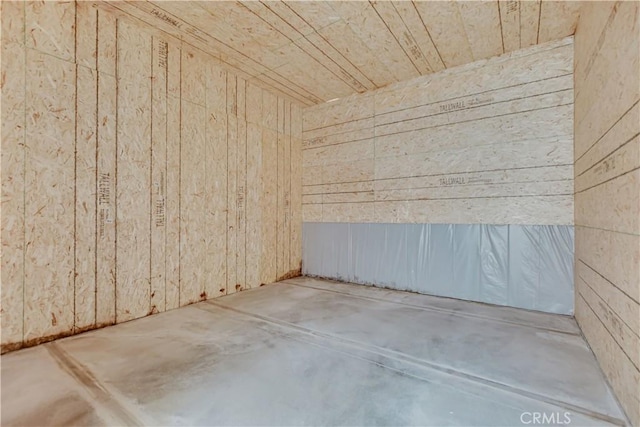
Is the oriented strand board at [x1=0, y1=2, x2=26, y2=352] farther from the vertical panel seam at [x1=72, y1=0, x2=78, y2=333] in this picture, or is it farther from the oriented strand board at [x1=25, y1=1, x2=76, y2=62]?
the vertical panel seam at [x1=72, y1=0, x2=78, y2=333]

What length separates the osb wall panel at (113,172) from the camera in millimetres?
2109

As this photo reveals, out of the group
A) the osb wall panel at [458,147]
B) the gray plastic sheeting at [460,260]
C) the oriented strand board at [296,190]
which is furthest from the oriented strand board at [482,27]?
the oriented strand board at [296,190]

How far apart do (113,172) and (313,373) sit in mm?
2391

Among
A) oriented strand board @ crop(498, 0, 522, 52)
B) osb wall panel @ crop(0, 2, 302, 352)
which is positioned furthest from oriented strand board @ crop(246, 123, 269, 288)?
oriented strand board @ crop(498, 0, 522, 52)

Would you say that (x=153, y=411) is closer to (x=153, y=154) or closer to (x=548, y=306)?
(x=153, y=154)

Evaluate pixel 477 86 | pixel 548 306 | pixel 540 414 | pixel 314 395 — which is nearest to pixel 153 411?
pixel 314 395

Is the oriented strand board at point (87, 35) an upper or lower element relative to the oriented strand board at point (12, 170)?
upper

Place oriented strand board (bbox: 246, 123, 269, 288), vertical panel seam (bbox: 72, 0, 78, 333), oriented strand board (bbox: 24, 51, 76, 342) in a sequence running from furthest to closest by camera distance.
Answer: oriented strand board (bbox: 246, 123, 269, 288), vertical panel seam (bbox: 72, 0, 78, 333), oriented strand board (bbox: 24, 51, 76, 342)

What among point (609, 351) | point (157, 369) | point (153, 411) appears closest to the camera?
point (153, 411)

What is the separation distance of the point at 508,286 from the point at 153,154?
3943mm

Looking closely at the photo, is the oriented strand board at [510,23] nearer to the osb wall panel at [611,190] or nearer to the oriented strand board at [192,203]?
the osb wall panel at [611,190]

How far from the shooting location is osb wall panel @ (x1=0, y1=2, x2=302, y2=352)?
2109mm

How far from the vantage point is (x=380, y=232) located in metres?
3.99
